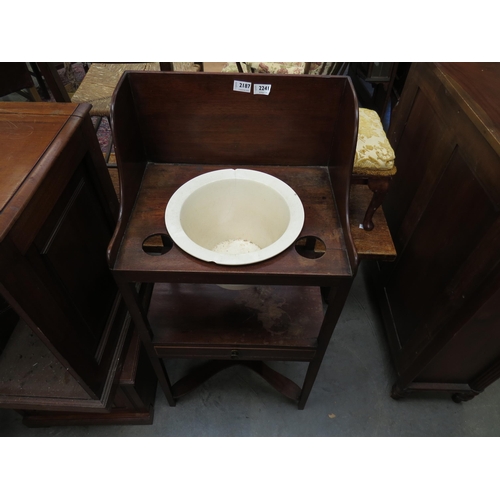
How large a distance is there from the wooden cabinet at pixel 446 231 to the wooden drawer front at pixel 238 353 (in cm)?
43

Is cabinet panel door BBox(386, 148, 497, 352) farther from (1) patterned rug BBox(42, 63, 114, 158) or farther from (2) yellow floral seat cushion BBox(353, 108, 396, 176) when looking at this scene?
(1) patterned rug BBox(42, 63, 114, 158)

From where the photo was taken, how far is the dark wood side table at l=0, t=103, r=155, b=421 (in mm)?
719

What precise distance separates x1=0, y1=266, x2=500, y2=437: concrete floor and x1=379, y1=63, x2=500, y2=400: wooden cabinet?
4.2 inches

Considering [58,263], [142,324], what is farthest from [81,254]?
[142,324]

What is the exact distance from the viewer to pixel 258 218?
1.10m

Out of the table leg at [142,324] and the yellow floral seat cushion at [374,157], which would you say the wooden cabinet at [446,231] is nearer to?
the yellow floral seat cushion at [374,157]

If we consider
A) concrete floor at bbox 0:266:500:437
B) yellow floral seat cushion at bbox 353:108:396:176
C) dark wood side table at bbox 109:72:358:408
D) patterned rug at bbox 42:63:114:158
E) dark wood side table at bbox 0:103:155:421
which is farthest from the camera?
patterned rug at bbox 42:63:114:158

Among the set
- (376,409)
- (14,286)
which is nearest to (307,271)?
(14,286)

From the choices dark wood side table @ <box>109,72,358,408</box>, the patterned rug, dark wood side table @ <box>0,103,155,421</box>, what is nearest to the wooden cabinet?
dark wood side table @ <box>109,72,358,408</box>

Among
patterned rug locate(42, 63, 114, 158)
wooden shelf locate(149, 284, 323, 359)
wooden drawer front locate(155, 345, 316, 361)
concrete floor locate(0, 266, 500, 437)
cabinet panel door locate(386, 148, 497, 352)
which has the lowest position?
concrete floor locate(0, 266, 500, 437)

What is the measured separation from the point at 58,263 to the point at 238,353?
1.91 ft

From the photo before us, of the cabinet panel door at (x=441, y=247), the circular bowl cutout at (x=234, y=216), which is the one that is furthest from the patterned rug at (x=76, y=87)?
the cabinet panel door at (x=441, y=247)

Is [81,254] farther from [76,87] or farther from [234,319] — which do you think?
[76,87]

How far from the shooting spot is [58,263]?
33.7 inches
